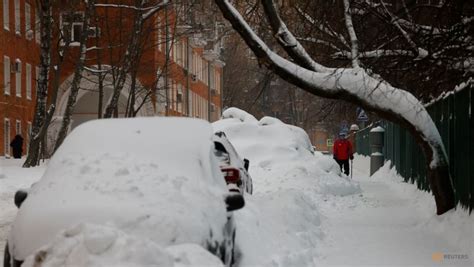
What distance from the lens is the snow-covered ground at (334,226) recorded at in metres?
9.24

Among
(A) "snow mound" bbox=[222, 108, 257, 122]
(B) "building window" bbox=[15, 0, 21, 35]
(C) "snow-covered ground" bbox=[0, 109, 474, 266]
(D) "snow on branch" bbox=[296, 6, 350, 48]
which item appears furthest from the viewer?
(B) "building window" bbox=[15, 0, 21, 35]

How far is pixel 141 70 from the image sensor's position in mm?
48156

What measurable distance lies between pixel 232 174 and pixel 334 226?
279 centimetres

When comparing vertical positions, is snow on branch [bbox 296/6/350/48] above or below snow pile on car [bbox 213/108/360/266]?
above

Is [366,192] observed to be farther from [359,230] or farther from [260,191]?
[359,230]

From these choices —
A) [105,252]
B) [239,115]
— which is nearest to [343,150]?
[239,115]

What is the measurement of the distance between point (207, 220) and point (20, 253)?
54.8 inches

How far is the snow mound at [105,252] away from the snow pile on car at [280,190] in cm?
247

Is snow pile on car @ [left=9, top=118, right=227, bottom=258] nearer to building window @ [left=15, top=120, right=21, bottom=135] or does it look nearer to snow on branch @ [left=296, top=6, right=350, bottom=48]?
snow on branch @ [left=296, top=6, right=350, bottom=48]

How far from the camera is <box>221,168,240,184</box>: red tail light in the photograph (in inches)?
438

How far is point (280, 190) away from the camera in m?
17.6

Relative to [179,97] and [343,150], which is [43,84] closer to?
[343,150]

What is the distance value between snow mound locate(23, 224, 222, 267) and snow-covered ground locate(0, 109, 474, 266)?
0.02 meters

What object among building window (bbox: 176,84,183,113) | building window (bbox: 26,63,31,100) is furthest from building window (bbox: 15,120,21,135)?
building window (bbox: 176,84,183,113)
